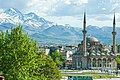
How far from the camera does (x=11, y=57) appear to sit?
4072 centimetres

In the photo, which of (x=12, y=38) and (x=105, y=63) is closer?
(x=12, y=38)

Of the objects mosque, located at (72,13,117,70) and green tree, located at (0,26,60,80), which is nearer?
green tree, located at (0,26,60,80)

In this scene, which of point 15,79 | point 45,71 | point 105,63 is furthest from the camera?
point 105,63

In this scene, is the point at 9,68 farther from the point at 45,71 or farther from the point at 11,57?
the point at 45,71

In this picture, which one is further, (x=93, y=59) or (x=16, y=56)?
(x=93, y=59)

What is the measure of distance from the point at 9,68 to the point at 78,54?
121839 mm

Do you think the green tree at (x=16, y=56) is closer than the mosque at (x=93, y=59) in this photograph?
Yes

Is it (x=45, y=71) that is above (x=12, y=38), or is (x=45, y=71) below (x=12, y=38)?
below

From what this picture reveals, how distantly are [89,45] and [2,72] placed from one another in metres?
126

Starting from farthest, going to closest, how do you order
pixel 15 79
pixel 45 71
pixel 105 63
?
1. pixel 105 63
2. pixel 45 71
3. pixel 15 79

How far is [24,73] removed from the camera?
1585 inches

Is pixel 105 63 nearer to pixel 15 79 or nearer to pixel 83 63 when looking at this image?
pixel 83 63

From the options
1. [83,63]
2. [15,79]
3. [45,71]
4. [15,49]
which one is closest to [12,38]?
[15,49]

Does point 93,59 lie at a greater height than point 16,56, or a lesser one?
lesser
